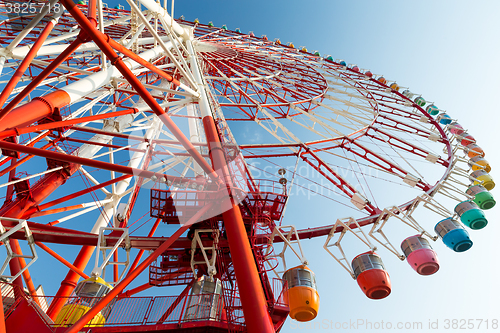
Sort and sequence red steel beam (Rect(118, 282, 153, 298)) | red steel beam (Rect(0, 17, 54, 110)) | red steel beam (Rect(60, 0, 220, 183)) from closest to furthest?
red steel beam (Rect(60, 0, 220, 183)) → red steel beam (Rect(0, 17, 54, 110)) → red steel beam (Rect(118, 282, 153, 298))

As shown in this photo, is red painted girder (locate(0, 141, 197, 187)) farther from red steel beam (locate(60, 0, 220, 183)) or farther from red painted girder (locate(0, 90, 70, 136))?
red steel beam (locate(60, 0, 220, 183))

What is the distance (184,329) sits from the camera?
29.1 feet

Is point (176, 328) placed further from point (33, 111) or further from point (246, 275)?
point (33, 111)

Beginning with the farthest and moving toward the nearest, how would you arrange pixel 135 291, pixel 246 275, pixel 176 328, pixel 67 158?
1. pixel 135 291
2. pixel 176 328
3. pixel 67 158
4. pixel 246 275

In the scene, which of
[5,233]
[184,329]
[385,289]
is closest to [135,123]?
[5,233]

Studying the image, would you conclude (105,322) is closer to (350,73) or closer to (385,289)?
(385,289)

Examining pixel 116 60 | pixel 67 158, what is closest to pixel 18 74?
pixel 67 158

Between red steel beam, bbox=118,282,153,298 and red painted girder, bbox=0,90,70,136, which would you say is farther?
red steel beam, bbox=118,282,153,298

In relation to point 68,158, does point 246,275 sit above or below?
below

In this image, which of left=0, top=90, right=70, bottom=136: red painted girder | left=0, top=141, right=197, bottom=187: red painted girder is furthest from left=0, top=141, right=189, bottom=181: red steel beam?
left=0, top=90, right=70, bottom=136: red painted girder

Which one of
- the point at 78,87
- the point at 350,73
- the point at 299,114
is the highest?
the point at 350,73

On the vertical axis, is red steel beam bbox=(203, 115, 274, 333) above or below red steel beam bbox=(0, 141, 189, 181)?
below

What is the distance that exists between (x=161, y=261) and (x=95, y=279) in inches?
105

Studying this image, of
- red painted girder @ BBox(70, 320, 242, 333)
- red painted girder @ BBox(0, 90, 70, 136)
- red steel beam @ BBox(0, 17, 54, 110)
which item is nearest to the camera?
red painted girder @ BBox(0, 90, 70, 136)
